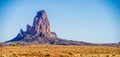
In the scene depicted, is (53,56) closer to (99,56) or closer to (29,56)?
(29,56)

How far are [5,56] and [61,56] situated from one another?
320 inches

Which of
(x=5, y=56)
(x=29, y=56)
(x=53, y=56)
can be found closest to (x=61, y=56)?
(x=53, y=56)

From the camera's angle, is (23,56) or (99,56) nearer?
(23,56)

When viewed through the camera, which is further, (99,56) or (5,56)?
(99,56)

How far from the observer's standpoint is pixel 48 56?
144 ft

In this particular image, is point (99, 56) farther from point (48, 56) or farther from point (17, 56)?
point (17, 56)

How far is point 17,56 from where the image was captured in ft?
141

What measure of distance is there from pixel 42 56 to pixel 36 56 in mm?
1002

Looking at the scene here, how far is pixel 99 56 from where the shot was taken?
48.0m

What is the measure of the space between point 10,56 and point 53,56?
6.22 meters

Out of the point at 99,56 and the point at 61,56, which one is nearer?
the point at 61,56

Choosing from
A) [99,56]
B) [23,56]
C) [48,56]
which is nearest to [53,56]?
[48,56]

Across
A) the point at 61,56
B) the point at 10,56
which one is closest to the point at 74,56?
the point at 61,56

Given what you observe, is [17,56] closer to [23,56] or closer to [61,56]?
[23,56]
